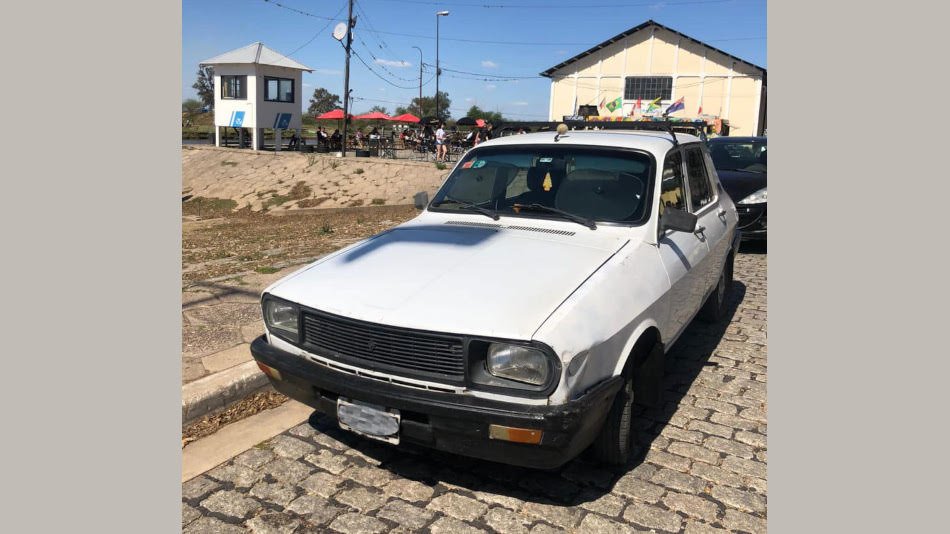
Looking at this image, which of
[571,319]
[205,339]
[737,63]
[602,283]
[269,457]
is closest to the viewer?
[571,319]

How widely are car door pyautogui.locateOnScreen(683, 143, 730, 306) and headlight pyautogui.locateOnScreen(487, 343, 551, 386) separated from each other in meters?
2.25

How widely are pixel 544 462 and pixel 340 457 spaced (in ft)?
4.37

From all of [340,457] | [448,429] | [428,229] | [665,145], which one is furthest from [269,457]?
[665,145]

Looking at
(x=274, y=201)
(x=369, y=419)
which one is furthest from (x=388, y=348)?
(x=274, y=201)

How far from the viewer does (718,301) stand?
624 centimetres

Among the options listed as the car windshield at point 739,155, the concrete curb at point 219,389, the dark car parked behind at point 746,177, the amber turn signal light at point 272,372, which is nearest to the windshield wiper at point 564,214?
the amber turn signal light at point 272,372

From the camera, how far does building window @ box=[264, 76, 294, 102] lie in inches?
1175

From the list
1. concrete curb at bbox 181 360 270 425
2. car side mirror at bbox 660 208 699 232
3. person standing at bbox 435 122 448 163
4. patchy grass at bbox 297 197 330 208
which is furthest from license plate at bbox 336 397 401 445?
person standing at bbox 435 122 448 163

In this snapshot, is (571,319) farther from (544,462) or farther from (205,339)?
(205,339)

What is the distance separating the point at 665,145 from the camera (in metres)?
4.73

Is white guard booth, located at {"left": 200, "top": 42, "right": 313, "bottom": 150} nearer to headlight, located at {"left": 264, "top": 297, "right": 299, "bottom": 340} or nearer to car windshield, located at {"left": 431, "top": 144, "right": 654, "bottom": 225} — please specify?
car windshield, located at {"left": 431, "top": 144, "right": 654, "bottom": 225}

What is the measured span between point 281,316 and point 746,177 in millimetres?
8770

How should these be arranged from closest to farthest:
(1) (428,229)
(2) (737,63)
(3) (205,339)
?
(1) (428,229) < (3) (205,339) < (2) (737,63)

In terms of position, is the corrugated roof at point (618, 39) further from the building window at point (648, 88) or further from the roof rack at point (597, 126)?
the roof rack at point (597, 126)
